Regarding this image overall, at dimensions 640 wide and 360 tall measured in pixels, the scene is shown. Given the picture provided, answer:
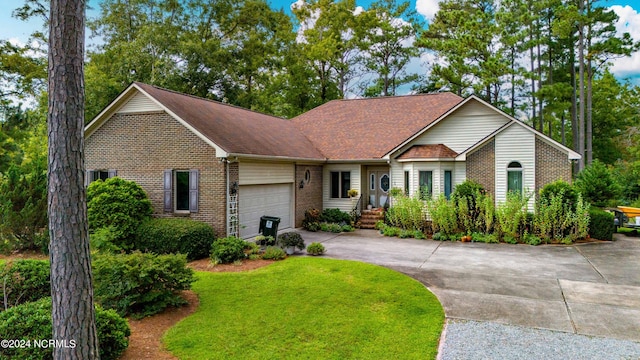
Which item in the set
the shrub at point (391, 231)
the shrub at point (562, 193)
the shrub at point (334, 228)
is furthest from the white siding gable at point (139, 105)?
the shrub at point (562, 193)

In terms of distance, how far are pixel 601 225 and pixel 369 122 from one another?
11577 millimetres

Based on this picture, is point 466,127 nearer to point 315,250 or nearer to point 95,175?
point 315,250

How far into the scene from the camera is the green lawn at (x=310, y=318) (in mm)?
5062

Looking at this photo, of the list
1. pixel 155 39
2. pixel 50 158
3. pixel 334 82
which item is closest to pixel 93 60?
pixel 155 39

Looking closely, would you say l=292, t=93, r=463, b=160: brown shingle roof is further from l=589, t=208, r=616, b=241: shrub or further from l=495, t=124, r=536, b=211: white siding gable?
l=589, t=208, r=616, b=241: shrub

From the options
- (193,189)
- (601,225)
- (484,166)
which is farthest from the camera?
(484,166)

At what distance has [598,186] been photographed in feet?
46.3

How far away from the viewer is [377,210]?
17.6 meters

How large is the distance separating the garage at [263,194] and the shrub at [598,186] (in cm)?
1141

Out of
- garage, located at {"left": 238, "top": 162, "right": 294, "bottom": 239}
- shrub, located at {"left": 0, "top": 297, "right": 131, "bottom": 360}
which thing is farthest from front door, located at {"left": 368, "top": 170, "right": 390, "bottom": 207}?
shrub, located at {"left": 0, "top": 297, "right": 131, "bottom": 360}

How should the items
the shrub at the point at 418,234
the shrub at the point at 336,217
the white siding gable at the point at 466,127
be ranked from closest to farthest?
1. the shrub at the point at 418,234
2. the white siding gable at the point at 466,127
3. the shrub at the point at 336,217

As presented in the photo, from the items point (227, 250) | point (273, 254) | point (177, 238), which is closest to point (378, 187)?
point (273, 254)

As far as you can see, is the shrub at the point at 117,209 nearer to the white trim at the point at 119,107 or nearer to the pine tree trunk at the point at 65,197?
the white trim at the point at 119,107

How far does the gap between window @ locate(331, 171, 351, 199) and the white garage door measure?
327 centimetres
